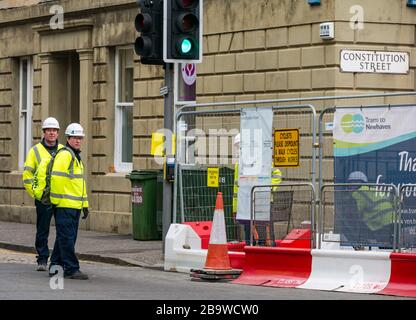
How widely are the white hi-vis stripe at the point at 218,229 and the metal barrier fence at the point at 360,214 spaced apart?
1.20m

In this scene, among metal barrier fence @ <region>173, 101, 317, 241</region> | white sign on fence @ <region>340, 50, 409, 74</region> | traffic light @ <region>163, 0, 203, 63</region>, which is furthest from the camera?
white sign on fence @ <region>340, 50, 409, 74</region>

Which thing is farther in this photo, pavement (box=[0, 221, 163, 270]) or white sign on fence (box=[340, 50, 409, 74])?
white sign on fence (box=[340, 50, 409, 74])

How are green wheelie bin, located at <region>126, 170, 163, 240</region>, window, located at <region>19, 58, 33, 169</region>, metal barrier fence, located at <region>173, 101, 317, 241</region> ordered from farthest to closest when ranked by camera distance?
window, located at <region>19, 58, 33, 169</region> < green wheelie bin, located at <region>126, 170, 163, 240</region> < metal barrier fence, located at <region>173, 101, 317, 241</region>

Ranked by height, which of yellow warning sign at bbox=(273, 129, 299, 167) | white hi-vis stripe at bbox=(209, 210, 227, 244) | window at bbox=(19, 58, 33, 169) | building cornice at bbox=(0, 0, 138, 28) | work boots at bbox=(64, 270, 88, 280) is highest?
building cornice at bbox=(0, 0, 138, 28)

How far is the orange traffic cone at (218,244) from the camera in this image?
609 inches

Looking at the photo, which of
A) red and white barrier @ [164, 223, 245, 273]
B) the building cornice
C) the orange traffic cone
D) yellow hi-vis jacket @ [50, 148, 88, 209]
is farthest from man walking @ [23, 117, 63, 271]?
the building cornice

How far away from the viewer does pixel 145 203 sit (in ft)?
72.6

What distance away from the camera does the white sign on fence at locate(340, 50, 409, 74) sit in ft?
66.2

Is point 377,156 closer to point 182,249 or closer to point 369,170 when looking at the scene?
point 369,170

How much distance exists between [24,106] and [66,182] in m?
13.8

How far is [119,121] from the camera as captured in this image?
83.9 ft

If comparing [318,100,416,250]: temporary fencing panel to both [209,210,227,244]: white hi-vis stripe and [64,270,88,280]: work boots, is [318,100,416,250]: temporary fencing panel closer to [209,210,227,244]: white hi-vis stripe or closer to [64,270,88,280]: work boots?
[209,210,227,244]: white hi-vis stripe

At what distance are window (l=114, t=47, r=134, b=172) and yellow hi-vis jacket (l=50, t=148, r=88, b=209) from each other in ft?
31.5

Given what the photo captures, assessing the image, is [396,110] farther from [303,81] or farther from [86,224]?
[86,224]
